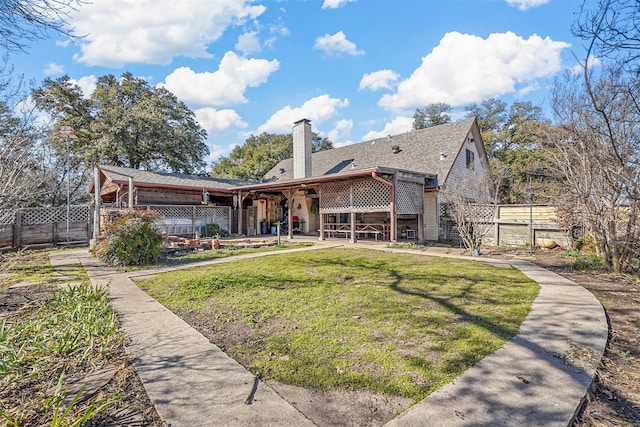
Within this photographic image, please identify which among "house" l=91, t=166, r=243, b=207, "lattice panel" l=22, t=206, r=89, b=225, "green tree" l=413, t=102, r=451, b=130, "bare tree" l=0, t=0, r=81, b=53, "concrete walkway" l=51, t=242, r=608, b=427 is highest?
"green tree" l=413, t=102, r=451, b=130

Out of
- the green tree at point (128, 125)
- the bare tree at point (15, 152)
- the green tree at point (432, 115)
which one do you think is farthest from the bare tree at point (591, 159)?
the green tree at point (432, 115)

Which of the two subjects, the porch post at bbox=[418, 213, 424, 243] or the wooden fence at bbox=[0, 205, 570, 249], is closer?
the wooden fence at bbox=[0, 205, 570, 249]

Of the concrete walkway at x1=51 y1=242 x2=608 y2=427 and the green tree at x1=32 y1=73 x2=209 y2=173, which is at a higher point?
the green tree at x1=32 y1=73 x2=209 y2=173

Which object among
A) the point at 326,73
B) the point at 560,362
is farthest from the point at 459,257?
the point at 326,73

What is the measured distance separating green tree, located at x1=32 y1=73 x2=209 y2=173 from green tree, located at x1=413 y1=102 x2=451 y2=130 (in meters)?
20.9

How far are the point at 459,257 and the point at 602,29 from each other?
682 cm

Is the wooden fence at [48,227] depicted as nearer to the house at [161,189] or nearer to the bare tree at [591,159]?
the house at [161,189]

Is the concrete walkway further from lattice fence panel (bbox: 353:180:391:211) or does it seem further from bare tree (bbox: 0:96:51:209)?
lattice fence panel (bbox: 353:180:391:211)

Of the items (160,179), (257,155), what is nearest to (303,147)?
(160,179)

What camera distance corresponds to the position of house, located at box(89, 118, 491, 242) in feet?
38.5

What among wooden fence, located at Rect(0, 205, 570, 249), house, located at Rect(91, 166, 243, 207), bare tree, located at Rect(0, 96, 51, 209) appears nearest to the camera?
bare tree, located at Rect(0, 96, 51, 209)

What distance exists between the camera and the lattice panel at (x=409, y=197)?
11367 mm

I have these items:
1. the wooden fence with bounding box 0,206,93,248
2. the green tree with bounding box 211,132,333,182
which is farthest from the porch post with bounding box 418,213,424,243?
the green tree with bounding box 211,132,333,182

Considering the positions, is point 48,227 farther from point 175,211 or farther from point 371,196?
point 371,196
